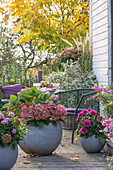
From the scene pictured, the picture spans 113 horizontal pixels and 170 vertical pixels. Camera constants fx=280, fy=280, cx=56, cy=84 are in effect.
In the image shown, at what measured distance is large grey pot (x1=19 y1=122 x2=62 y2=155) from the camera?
12.5 ft

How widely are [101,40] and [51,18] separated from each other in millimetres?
5116

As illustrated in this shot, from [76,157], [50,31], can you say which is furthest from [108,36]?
[50,31]

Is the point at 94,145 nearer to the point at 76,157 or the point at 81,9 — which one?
the point at 76,157

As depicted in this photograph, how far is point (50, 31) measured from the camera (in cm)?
952

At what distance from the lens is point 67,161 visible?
372 cm

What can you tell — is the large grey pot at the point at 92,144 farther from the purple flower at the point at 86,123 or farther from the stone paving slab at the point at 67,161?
the purple flower at the point at 86,123

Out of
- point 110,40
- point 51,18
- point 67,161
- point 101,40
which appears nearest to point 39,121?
point 67,161

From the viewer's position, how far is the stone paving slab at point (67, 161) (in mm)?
3455

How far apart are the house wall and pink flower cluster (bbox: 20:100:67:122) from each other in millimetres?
1660

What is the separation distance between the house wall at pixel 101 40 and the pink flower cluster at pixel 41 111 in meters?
1.66

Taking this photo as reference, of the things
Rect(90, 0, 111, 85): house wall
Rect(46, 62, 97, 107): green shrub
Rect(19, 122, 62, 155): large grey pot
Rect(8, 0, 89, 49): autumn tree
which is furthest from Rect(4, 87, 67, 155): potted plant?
Rect(8, 0, 89, 49): autumn tree

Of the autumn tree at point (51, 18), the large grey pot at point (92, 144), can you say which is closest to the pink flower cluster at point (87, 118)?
the large grey pot at point (92, 144)

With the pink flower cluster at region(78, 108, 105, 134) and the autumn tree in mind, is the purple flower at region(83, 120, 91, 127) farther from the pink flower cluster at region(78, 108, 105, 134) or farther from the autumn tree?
the autumn tree

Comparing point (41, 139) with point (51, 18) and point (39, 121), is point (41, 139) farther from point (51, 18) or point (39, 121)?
point (51, 18)
